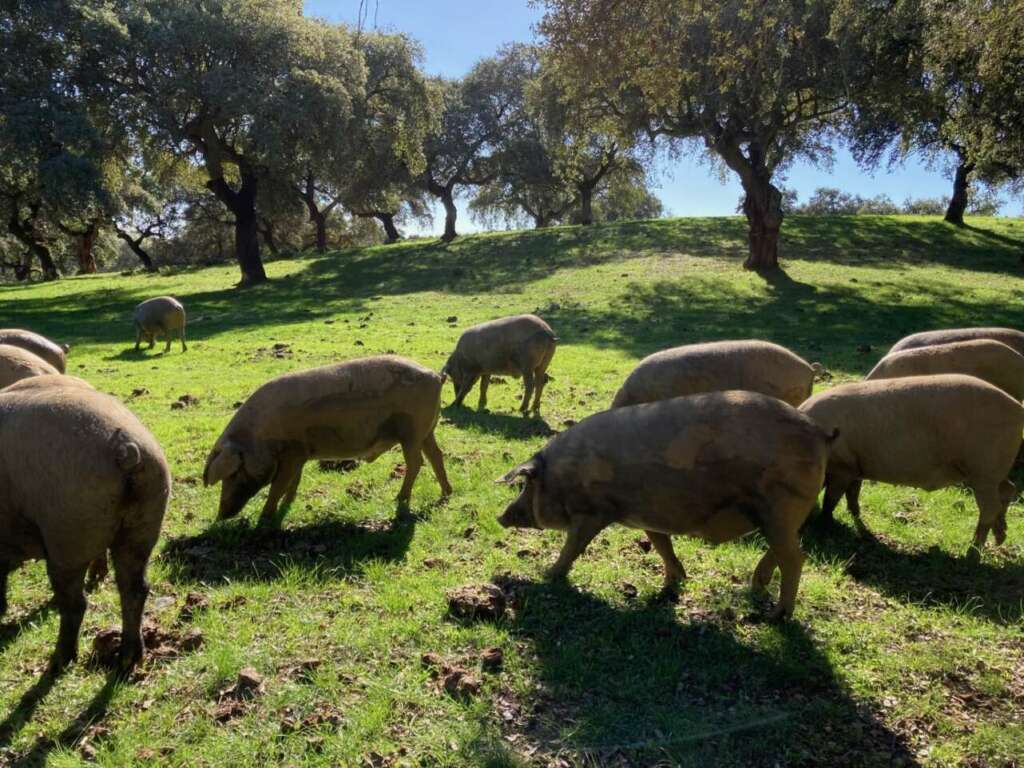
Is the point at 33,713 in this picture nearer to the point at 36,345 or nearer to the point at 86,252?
the point at 36,345

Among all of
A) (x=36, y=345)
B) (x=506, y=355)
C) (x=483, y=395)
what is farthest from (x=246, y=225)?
(x=36, y=345)

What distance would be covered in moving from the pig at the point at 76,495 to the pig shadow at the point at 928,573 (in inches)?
220

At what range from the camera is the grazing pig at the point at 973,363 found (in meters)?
8.38

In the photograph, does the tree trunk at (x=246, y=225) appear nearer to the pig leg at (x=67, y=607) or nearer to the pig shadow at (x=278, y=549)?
the pig shadow at (x=278, y=549)

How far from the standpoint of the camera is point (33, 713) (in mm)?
4270

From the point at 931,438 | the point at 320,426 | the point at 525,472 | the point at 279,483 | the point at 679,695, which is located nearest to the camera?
the point at 679,695

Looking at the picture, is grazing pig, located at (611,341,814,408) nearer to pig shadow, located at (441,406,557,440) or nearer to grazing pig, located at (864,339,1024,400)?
grazing pig, located at (864,339,1024,400)

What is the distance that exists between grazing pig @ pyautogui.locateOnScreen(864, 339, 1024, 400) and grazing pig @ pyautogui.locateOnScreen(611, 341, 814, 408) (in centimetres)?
132

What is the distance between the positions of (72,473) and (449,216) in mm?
41688

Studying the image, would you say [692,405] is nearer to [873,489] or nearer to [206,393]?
[873,489]

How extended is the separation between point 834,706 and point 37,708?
4.88 meters

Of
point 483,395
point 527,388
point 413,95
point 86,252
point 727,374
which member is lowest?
point 86,252

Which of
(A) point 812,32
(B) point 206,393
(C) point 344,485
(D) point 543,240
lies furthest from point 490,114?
(C) point 344,485

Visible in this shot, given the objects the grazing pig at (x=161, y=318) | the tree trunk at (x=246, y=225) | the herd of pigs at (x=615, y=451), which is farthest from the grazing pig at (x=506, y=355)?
the tree trunk at (x=246, y=225)
